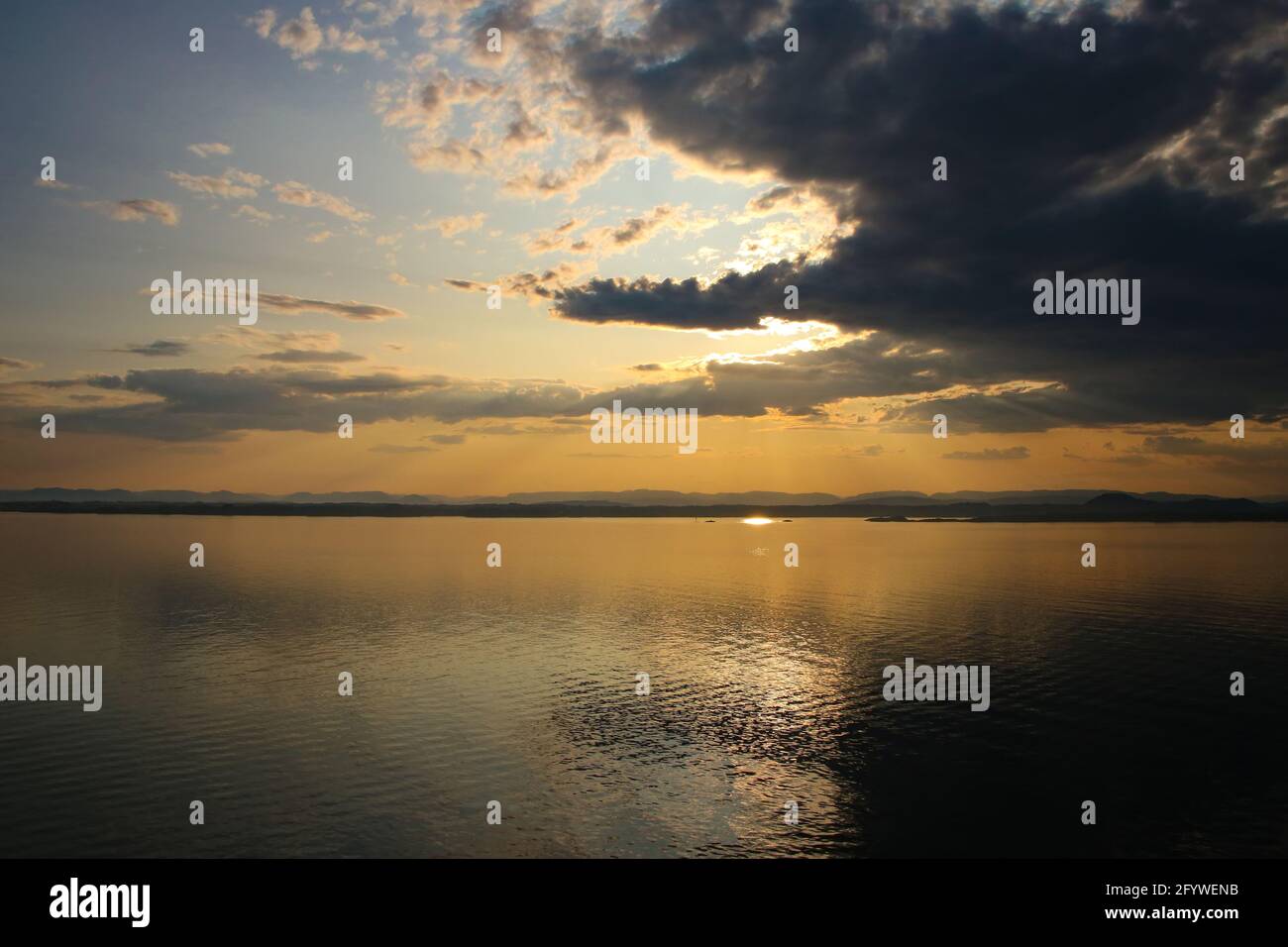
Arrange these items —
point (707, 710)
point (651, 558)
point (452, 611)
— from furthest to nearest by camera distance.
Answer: point (651, 558), point (452, 611), point (707, 710)

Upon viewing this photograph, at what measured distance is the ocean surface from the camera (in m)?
23.1

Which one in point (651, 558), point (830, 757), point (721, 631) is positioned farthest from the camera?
point (651, 558)

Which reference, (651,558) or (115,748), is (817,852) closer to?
(115,748)

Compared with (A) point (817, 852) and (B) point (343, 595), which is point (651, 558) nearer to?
(B) point (343, 595)

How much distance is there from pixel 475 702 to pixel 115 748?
561 inches

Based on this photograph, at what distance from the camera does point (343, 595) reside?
75125 mm

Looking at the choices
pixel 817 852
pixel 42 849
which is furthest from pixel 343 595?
pixel 817 852

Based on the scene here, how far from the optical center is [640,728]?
33.5m

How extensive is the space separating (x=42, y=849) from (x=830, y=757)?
24.9m

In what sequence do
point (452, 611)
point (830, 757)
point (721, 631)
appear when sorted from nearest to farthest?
1. point (830, 757)
2. point (721, 631)
3. point (452, 611)

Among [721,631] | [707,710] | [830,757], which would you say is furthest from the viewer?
[721,631]

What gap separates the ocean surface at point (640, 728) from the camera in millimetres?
23125

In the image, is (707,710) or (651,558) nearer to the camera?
(707,710)
